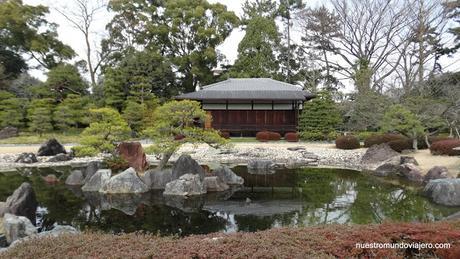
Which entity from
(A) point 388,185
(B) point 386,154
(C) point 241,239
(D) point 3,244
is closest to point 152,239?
(C) point 241,239

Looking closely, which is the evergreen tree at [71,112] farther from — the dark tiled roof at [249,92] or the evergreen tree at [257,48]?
the evergreen tree at [257,48]

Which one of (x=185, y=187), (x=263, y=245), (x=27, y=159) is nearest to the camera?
(x=263, y=245)

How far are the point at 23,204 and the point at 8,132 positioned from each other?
20219 mm

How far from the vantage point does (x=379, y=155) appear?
16891 mm

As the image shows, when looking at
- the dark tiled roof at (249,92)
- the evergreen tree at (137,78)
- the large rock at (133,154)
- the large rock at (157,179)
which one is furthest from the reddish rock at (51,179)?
the evergreen tree at (137,78)

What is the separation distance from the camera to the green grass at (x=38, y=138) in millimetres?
23436

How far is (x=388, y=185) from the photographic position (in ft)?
40.8

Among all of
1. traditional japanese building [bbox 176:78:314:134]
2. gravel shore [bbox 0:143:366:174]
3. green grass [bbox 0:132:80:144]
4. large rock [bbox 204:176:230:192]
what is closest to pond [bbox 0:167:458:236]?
large rock [bbox 204:176:230:192]

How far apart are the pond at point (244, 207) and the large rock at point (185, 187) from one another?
0.36 metres

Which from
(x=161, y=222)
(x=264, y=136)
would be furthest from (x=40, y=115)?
(x=161, y=222)

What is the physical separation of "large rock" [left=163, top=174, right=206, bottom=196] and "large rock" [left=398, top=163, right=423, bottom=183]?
759 centimetres

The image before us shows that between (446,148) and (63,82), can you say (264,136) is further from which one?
(63,82)

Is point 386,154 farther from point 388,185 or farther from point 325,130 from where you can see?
point 325,130

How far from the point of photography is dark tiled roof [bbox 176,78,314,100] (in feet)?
89.5
